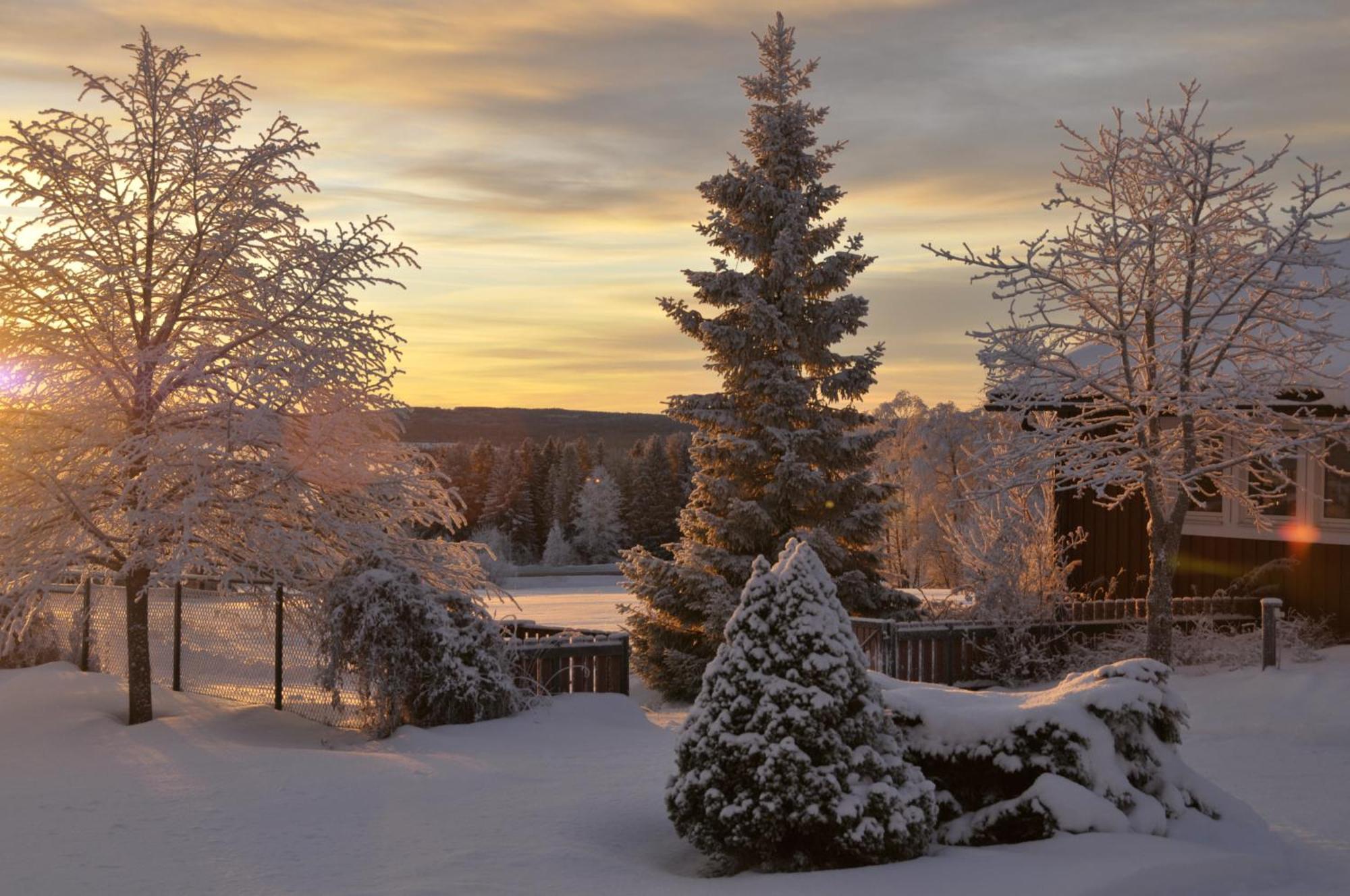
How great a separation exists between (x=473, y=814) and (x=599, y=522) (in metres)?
85.0

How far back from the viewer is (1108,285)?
47.4 feet

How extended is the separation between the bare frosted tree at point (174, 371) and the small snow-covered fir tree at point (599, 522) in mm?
76035

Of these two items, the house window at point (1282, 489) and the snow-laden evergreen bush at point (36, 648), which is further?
the snow-laden evergreen bush at point (36, 648)

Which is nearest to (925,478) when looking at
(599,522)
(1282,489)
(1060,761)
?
(599,522)

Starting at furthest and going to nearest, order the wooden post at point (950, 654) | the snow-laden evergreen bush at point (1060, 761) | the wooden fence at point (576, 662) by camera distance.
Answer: the wooden post at point (950, 654) → the wooden fence at point (576, 662) → the snow-laden evergreen bush at point (1060, 761)

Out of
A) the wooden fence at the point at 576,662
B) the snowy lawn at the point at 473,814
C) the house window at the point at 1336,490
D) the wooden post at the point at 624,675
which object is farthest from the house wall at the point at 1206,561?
the wooden fence at the point at 576,662

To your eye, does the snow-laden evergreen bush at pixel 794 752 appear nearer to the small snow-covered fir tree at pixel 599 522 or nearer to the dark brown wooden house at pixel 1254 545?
the dark brown wooden house at pixel 1254 545

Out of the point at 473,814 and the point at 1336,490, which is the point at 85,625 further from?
the point at 1336,490

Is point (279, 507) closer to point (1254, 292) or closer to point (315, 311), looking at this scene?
point (315, 311)

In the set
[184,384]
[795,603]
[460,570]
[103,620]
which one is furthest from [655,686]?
[795,603]

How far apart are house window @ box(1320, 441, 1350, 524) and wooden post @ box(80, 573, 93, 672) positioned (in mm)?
17567

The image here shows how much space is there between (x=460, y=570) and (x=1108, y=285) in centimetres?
853

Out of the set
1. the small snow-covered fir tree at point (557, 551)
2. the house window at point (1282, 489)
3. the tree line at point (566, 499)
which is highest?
the house window at point (1282, 489)

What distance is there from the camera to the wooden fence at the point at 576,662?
13711mm
